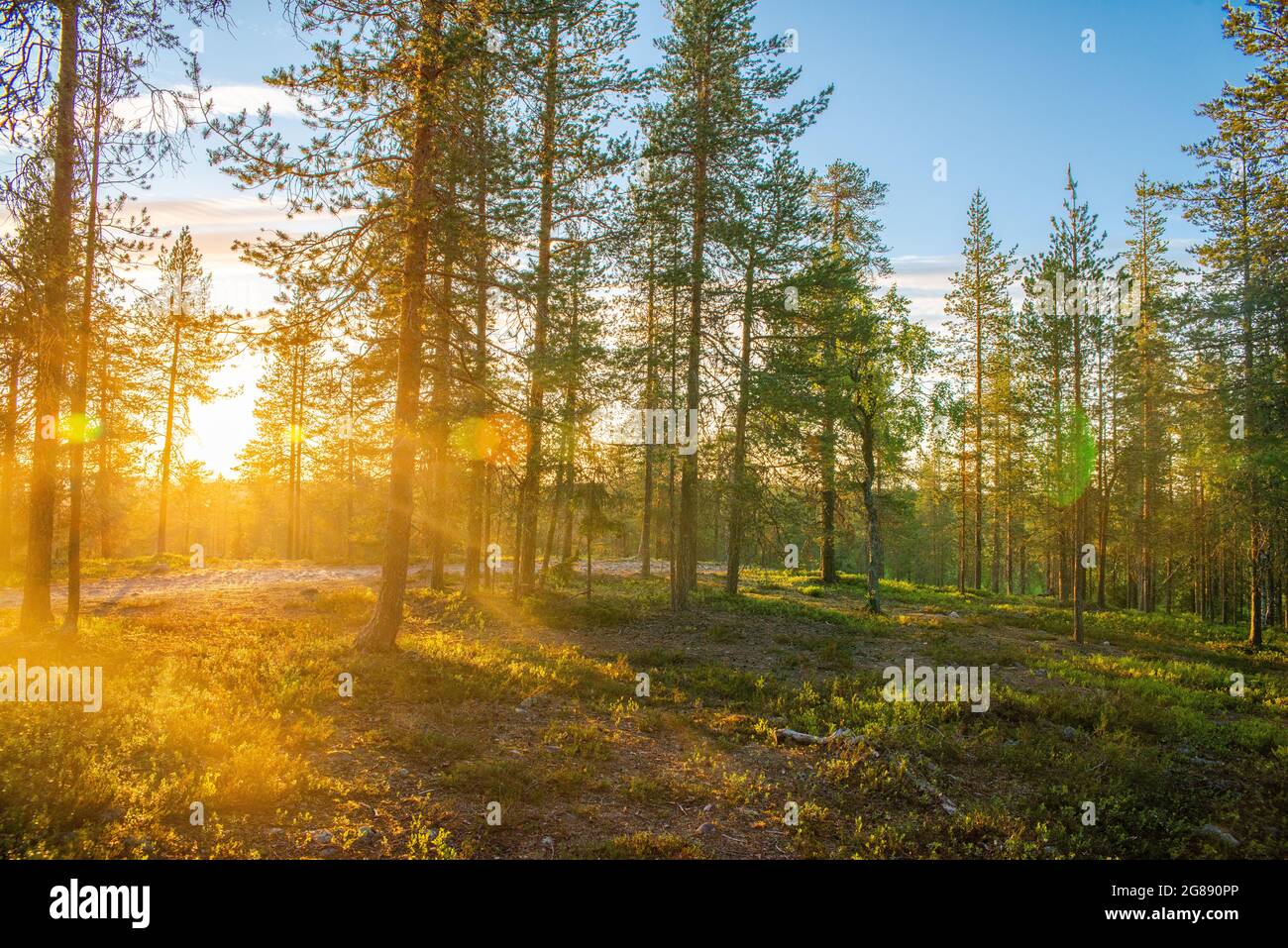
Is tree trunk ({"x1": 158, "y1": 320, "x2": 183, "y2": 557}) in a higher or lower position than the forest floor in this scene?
higher

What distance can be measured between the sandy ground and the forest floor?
337 cm

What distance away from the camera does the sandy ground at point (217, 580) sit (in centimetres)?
1797

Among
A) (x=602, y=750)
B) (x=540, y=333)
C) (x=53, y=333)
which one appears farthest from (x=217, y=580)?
(x=602, y=750)

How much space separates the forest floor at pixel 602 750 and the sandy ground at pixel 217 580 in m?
3.37

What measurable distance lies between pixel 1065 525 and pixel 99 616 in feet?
106

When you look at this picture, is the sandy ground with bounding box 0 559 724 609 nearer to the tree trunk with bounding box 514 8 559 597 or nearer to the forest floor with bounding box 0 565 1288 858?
the forest floor with bounding box 0 565 1288 858

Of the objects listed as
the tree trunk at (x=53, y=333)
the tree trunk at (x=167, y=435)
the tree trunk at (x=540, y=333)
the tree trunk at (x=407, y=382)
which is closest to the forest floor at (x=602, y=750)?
the tree trunk at (x=407, y=382)

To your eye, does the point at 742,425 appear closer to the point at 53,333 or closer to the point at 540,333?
the point at 540,333

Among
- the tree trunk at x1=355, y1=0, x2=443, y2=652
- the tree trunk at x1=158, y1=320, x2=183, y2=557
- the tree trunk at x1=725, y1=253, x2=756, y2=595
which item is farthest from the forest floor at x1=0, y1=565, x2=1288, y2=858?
the tree trunk at x1=158, y1=320, x2=183, y2=557

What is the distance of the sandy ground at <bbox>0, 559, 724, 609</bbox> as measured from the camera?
18.0 m

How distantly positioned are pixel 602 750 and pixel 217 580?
21.7m

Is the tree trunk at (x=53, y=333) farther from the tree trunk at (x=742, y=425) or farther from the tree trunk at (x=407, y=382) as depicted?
the tree trunk at (x=742, y=425)

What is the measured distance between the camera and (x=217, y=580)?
23.1 meters
